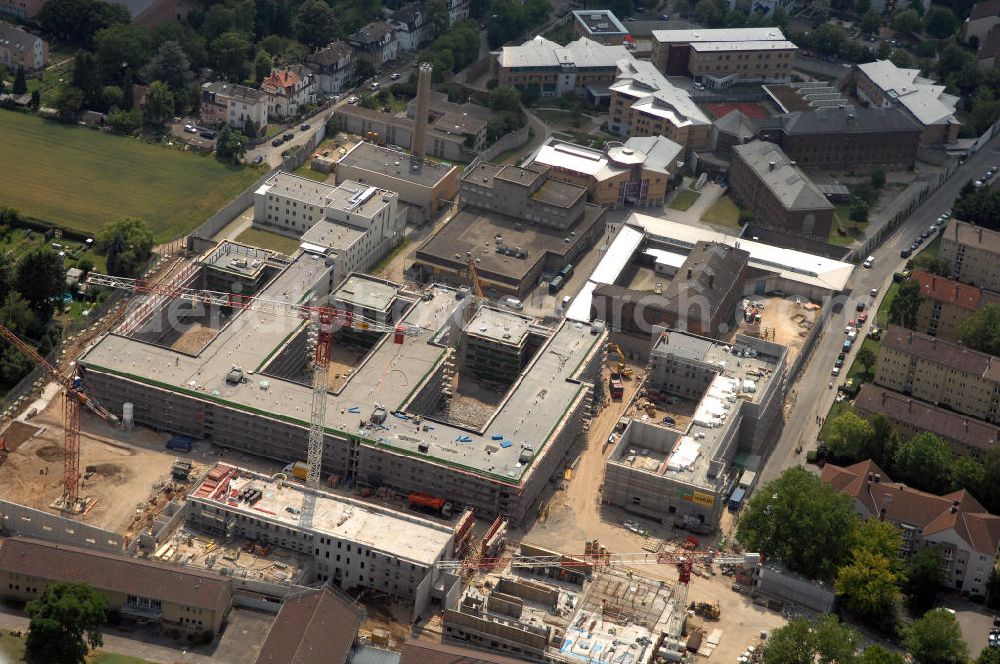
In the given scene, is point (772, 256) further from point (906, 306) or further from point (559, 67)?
point (559, 67)

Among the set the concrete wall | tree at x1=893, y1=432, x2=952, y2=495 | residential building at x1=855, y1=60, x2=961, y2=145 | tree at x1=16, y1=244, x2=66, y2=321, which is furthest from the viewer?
residential building at x1=855, y1=60, x2=961, y2=145

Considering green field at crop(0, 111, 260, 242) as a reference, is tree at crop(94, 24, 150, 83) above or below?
above

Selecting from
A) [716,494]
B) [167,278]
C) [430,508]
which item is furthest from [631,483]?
[167,278]

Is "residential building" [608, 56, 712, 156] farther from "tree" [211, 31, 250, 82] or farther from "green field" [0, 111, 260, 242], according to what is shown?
"green field" [0, 111, 260, 242]

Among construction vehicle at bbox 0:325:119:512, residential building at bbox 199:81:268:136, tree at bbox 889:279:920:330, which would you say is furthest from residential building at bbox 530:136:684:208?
construction vehicle at bbox 0:325:119:512

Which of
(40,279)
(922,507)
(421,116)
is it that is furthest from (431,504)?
(421,116)
